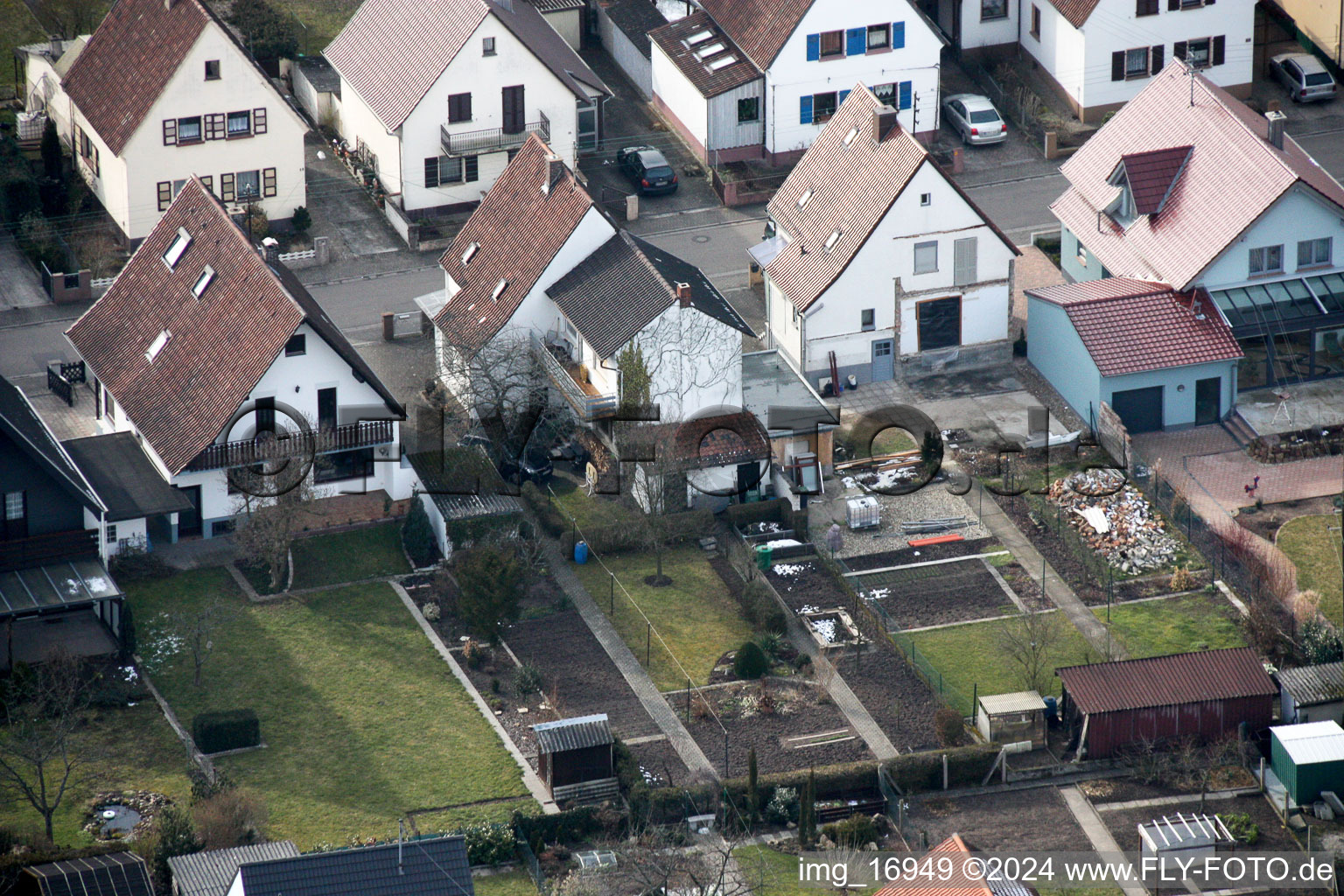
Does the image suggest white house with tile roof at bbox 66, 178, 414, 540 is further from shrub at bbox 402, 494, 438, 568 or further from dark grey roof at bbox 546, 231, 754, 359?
dark grey roof at bbox 546, 231, 754, 359

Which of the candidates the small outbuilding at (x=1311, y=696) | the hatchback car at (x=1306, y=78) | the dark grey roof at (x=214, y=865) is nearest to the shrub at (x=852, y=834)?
the small outbuilding at (x=1311, y=696)

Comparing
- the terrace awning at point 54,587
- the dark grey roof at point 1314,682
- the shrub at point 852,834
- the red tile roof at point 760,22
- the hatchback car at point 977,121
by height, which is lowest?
the shrub at point 852,834

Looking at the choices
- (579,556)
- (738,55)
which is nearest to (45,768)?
(579,556)

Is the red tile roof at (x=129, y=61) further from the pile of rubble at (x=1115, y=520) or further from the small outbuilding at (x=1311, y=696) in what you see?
the small outbuilding at (x=1311, y=696)

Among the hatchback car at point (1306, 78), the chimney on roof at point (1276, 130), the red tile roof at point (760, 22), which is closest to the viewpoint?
the chimney on roof at point (1276, 130)

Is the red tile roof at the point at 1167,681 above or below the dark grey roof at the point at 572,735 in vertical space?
below

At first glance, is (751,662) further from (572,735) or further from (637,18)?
(637,18)

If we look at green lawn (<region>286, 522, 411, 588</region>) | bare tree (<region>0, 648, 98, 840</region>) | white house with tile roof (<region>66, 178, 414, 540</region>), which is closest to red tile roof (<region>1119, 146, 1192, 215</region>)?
white house with tile roof (<region>66, 178, 414, 540</region>)
